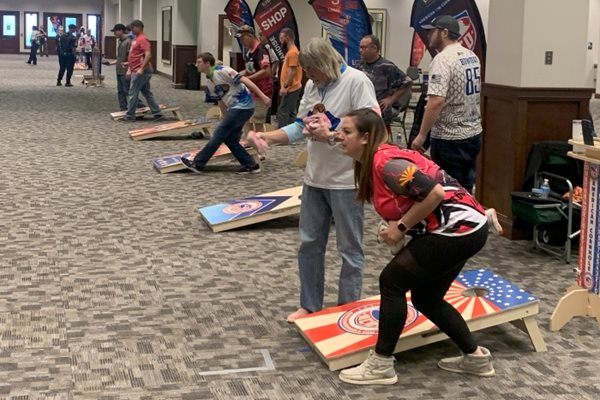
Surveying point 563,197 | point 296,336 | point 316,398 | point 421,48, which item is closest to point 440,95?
point 563,197

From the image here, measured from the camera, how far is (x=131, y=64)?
14305 mm

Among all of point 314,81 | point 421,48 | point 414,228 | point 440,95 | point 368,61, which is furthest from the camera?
point 421,48

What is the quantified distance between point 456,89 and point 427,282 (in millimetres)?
2700

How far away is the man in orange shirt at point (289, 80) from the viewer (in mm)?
11719

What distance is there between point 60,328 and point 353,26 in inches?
272

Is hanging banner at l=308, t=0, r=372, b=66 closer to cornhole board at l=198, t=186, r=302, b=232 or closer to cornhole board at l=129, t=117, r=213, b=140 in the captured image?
cornhole board at l=129, t=117, r=213, b=140

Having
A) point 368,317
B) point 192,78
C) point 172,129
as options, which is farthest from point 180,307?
point 192,78

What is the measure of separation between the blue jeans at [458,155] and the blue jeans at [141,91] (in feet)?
29.3

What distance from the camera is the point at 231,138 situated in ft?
30.3

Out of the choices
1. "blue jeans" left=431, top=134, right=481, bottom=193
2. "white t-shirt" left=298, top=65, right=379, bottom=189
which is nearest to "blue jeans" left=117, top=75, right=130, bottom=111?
"blue jeans" left=431, top=134, right=481, bottom=193

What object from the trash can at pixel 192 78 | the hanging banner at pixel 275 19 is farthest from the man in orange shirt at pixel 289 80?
the trash can at pixel 192 78

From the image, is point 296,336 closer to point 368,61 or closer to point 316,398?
point 316,398

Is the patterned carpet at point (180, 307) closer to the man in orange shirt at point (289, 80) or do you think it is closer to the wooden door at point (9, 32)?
the man in orange shirt at point (289, 80)

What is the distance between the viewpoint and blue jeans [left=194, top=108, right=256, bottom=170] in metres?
9.02
